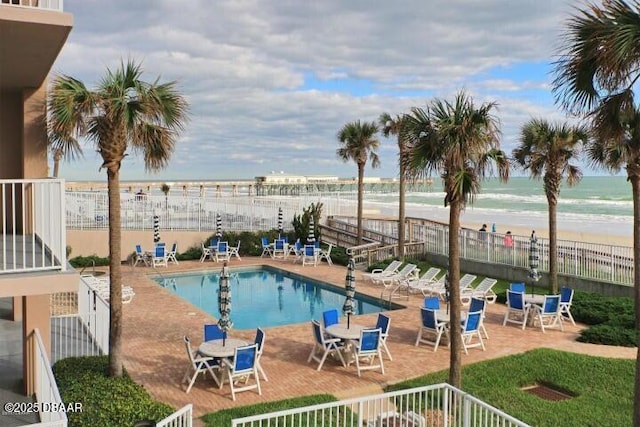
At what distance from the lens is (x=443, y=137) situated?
28.2ft

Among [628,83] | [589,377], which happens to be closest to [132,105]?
[628,83]

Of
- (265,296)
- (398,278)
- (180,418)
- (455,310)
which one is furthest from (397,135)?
(180,418)

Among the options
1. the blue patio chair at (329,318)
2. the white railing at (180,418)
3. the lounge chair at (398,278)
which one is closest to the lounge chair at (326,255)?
the lounge chair at (398,278)

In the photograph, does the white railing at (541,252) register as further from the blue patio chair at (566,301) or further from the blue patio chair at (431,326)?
the blue patio chair at (431,326)

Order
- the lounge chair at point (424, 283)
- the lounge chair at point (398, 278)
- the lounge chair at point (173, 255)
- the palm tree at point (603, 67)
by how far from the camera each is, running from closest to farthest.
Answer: the palm tree at point (603, 67) < the lounge chair at point (424, 283) < the lounge chair at point (398, 278) < the lounge chair at point (173, 255)

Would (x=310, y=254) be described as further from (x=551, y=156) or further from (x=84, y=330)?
(x=84, y=330)

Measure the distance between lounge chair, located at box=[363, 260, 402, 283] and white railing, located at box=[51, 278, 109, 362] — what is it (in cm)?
1049

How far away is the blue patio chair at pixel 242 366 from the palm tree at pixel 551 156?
9831 millimetres

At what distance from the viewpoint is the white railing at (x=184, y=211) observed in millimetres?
25172

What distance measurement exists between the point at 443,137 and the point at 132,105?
5.10 meters

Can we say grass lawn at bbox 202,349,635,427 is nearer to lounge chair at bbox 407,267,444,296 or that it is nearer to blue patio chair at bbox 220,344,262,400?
blue patio chair at bbox 220,344,262,400

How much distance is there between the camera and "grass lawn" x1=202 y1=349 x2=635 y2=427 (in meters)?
8.39

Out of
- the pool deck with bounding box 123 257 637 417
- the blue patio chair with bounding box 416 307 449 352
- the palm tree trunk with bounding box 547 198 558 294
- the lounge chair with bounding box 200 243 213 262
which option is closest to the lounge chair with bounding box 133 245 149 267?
the lounge chair with bounding box 200 243 213 262

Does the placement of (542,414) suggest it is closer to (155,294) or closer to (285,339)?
(285,339)
